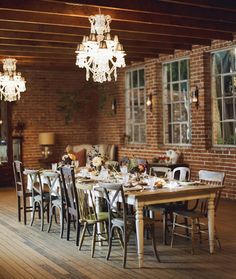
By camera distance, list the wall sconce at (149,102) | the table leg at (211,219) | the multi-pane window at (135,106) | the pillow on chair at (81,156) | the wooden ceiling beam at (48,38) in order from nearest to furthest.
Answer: the table leg at (211,219) → the wooden ceiling beam at (48,38) → the wall sconce at (149,102) → the multi-pane window at (135,106) → the pillow on chair at (81,156)

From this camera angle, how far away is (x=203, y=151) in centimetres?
963

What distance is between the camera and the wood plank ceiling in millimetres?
6480

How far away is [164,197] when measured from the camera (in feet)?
16.6

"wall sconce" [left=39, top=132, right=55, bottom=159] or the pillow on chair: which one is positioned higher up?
"wall sconce" [left=39, top=132, right=55, bottom=159]

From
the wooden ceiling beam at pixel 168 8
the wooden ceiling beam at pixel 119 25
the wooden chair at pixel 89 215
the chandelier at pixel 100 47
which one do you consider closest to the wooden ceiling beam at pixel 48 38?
the wooden ceiling beam at pixel 119 25

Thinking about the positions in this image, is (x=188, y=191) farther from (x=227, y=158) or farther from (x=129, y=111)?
(x=129, y=111)

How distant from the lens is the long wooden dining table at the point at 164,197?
4.89 meters

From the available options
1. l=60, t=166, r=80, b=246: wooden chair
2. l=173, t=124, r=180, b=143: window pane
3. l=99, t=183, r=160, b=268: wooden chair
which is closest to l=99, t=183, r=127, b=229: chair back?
l=99, t=183, r=160, b=268: wooden chair

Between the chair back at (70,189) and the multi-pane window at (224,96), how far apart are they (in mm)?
4214

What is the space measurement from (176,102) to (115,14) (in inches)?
162

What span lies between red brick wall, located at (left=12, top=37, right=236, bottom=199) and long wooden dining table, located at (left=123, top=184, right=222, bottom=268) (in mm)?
4073

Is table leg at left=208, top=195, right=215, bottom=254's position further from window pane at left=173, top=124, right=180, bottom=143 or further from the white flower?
window pane at left=173, top=124, right=180, bottom=143

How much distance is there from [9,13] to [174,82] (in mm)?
4850

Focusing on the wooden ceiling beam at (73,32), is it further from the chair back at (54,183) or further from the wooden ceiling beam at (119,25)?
the chair back at (54,183)
